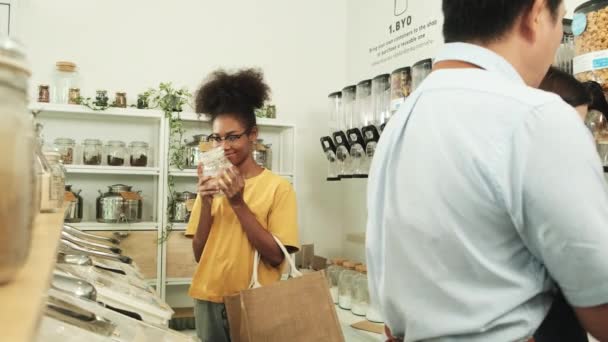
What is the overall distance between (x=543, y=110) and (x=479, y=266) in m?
0.26

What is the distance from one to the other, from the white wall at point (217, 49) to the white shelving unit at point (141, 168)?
0.23m

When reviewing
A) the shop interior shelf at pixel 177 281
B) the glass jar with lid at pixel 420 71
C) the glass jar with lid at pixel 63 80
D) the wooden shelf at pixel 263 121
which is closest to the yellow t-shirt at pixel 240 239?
the glass jar with lid at pixel 420 71

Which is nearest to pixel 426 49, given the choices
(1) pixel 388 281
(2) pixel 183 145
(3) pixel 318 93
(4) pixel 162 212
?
(3) pixel 318 93

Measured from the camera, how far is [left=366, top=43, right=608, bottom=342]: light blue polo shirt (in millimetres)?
748

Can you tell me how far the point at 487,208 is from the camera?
0.80 metres

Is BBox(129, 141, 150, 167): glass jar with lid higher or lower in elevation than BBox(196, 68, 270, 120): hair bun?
lower

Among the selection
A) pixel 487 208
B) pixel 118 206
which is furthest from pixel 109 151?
pixel 487 208

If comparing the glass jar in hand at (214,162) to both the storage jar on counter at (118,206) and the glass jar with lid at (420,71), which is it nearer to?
the glass jar with lid at (420,71)

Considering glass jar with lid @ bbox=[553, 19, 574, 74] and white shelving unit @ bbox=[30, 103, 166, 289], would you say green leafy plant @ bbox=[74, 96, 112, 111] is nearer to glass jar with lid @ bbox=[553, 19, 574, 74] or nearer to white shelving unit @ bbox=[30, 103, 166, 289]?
white shelving unit @ bbox=[30, 103, 166, 289]

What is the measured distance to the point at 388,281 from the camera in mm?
940

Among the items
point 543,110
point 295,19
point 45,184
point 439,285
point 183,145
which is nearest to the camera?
point 543,110

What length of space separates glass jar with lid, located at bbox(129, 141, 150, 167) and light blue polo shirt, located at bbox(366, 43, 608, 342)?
2.43 meters

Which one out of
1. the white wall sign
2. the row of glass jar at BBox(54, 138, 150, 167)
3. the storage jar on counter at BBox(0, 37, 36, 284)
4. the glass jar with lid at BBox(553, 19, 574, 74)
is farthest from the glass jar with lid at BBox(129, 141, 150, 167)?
the storage jar on counter at BBox(0, 37, 36, 284)

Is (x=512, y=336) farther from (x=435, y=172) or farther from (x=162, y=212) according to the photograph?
(x=162, y=212)
